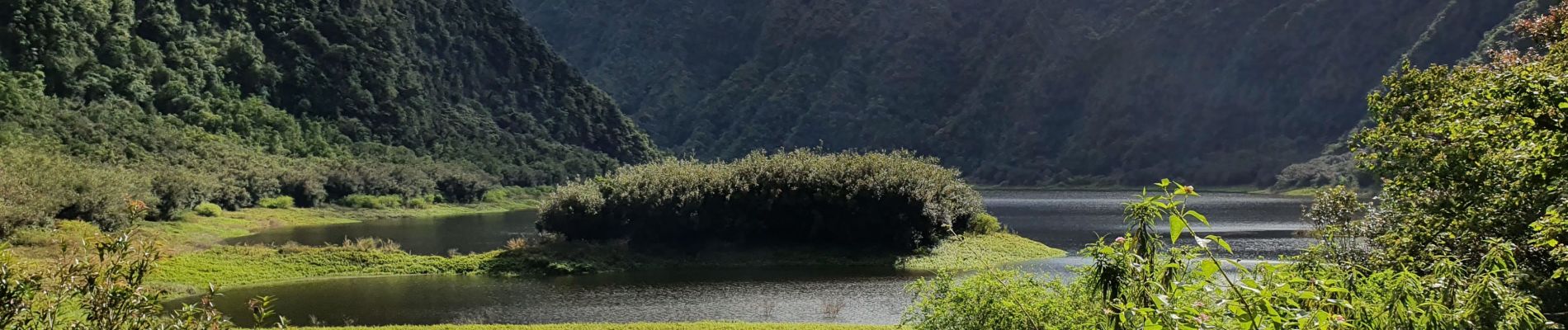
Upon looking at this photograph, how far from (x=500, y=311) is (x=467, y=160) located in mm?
99492

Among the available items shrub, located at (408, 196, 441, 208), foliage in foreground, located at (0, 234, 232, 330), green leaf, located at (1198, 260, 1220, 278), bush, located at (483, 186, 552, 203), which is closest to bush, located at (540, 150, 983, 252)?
foliage in foreground, located at (0, 234, 232, 330)

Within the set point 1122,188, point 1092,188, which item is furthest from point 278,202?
point 1122,188

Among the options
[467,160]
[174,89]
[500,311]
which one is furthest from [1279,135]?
[500,311]

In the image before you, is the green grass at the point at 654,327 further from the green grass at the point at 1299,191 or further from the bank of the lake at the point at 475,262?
the green grass at the point at 1299,191

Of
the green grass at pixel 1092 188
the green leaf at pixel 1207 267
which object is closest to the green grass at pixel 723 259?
the green leaf at pixel 1207 267

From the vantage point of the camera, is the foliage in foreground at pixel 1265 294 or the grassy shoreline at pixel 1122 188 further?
the grassy shoreline at pixel 1122 188

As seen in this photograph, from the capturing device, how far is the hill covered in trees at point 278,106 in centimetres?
6931

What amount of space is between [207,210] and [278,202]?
42.2ft

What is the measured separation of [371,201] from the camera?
8881cm

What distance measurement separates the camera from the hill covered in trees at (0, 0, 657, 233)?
69312 mm

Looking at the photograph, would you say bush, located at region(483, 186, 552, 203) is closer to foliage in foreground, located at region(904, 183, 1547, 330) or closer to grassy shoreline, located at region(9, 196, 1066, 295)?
grassy shoreline, located at region(9, 196, 1066, 295)

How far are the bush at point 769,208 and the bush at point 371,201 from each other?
5445 cm

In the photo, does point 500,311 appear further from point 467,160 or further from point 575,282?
point 467,160

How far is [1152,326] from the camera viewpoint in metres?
4.80
